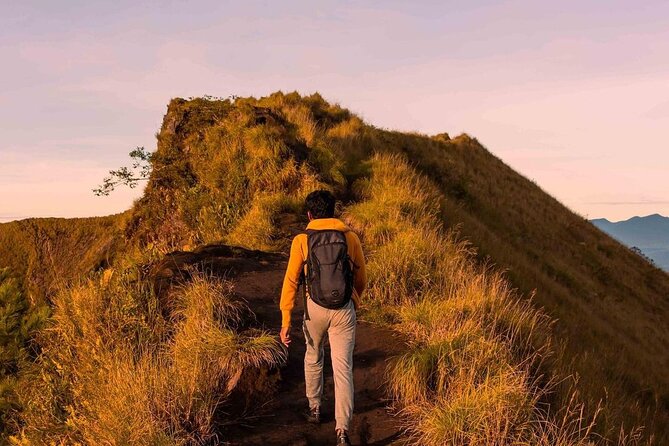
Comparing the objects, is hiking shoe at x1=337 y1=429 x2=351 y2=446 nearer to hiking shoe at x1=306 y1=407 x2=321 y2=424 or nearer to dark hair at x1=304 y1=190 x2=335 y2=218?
hiking shoe at x1=306 y1=407 x2=321 y2=424

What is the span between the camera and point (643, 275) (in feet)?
88.5

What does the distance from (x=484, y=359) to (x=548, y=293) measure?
1080 centimetres

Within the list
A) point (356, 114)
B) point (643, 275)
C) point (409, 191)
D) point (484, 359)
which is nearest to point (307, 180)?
point (409, 191)

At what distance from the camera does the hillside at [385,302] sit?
4863mm

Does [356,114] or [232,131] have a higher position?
[356,114]

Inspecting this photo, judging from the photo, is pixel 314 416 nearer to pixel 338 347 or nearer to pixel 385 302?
pixel 338 347

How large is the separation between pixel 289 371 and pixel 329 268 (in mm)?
2046

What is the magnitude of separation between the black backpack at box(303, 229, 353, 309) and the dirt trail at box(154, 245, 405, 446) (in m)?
1.43

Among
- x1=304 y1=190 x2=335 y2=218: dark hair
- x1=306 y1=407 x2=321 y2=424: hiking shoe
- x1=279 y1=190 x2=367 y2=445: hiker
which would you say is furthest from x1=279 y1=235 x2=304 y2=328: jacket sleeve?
x1=306 y1=407 x2=321 y2=424: hiking shoe

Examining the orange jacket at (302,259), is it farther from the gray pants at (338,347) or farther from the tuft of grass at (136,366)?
the tuft of grass at (136,366)

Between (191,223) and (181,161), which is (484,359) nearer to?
(191,223)

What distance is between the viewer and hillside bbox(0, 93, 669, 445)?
486 cm

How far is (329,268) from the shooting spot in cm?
455

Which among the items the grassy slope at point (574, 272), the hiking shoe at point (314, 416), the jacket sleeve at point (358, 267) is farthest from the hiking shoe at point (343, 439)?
the grassy slope at point (574, 272)
